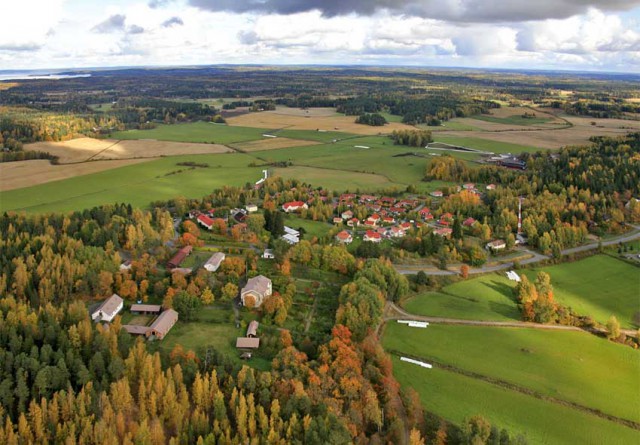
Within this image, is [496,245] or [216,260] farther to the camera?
[496,245]

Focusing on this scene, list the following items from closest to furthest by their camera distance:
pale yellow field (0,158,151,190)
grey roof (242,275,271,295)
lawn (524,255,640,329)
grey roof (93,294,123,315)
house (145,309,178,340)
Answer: house (145,309,178,340) → grey roof (93,294,123,315) → lawn (524,255,640,329) → grey roof (242,275,271,295) → pale yellow field (0,158,151,190)

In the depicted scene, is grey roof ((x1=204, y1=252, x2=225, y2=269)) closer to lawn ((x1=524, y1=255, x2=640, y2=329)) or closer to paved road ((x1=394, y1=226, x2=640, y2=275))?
paved road ((x1=394, y1=226, x2=640, y2=275))

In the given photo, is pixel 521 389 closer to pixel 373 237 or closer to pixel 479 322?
pixel 479 322

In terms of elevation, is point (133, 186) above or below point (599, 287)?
above

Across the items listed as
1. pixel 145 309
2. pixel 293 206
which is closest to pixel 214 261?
pixel 145 309

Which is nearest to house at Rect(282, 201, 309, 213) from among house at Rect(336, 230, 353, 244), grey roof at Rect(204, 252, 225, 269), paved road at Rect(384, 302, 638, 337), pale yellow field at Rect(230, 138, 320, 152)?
house at Rect(336, 230, 353, 244)

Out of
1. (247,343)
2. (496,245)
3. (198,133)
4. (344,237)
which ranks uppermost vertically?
(198,133)
